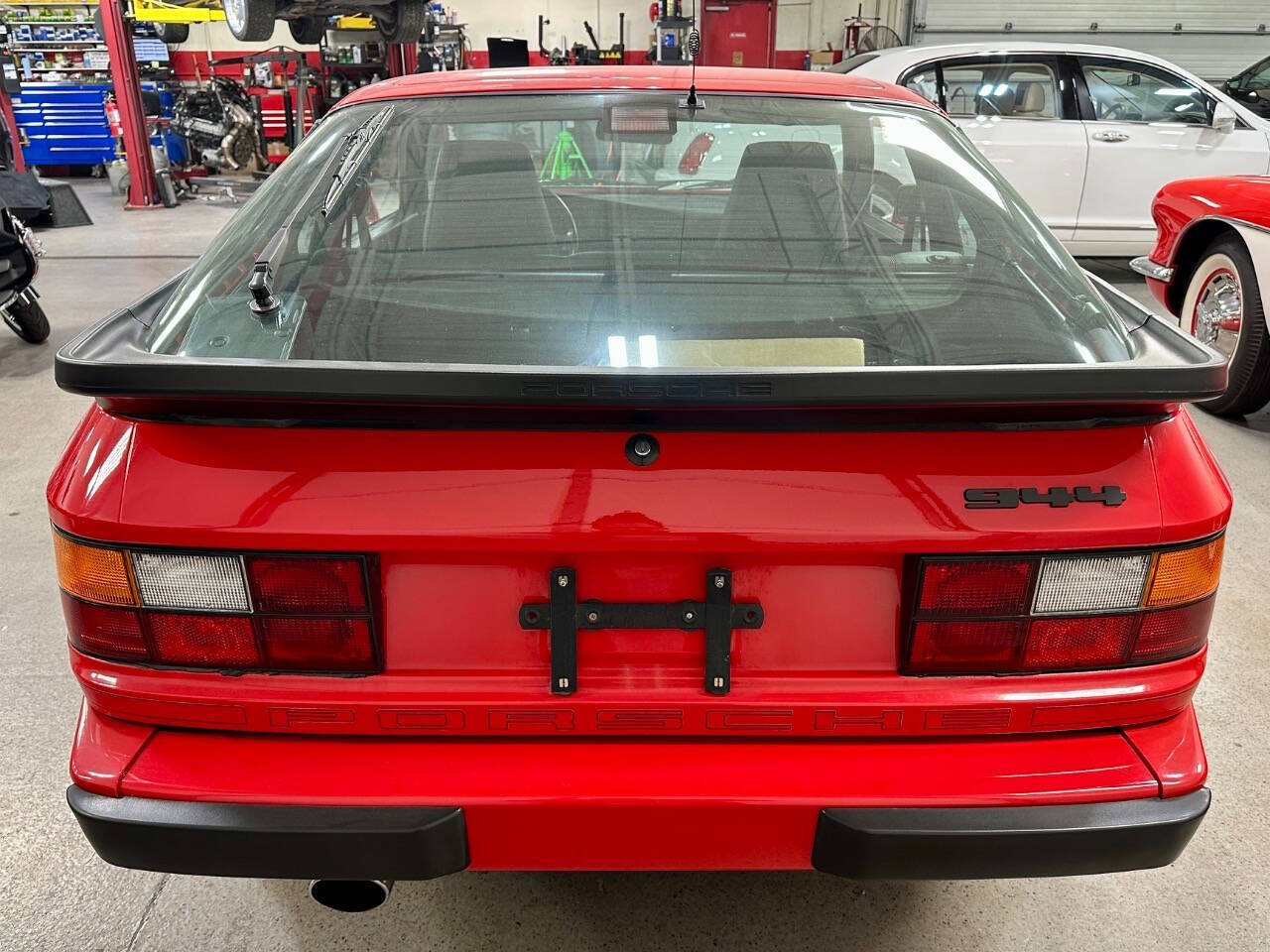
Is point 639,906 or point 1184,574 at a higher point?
point 1184,574

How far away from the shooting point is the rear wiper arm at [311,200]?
1.44m

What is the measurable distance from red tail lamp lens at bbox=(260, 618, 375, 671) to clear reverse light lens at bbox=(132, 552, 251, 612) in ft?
0.18

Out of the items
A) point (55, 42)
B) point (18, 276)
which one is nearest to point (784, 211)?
point (18, 276)

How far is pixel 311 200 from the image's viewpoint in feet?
5.60

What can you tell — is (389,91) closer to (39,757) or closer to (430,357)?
(430,357)

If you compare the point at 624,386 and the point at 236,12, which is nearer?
the point at 624,386

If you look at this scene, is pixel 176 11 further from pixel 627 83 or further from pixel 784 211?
pixel 784 211

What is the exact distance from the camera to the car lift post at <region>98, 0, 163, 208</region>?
909 cm

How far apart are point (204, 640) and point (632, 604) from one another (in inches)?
22.4

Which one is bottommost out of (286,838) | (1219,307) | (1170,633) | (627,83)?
(1219,307)

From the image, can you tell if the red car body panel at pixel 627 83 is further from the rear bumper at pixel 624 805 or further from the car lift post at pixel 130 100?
the car lift post at pixel 130 100

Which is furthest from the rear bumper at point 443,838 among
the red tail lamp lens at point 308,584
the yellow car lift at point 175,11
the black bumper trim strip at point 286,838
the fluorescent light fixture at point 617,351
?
the yellow car lift at point 175,11

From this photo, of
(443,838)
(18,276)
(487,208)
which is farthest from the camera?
(18,276)

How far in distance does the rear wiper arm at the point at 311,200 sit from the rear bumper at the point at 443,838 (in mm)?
729
